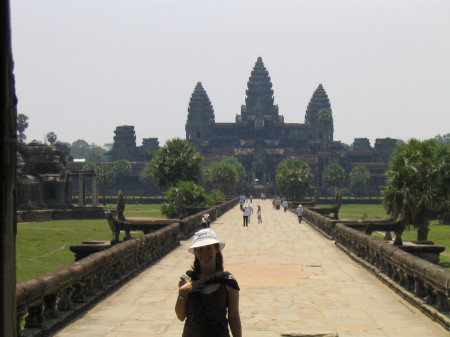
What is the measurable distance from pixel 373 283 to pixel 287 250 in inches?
352

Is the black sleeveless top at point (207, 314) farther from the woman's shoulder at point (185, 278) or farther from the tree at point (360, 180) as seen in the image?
the tree at point (360, 180)

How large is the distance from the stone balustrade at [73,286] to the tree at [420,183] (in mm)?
12484

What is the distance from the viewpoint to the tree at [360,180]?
527 feet

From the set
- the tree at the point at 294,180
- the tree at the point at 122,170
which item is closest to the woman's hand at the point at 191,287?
the tree at the point at 294,180

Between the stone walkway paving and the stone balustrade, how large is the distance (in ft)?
0.75

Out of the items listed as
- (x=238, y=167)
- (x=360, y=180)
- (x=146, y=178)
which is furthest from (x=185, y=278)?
(x=146, y=178)

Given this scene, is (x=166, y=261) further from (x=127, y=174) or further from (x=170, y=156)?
(x=127, y=174)

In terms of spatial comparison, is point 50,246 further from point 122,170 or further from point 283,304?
point 122,170

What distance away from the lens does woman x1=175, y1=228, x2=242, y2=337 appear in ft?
19.8

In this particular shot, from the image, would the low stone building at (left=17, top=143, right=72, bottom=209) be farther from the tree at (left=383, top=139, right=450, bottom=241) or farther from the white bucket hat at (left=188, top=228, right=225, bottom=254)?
the white bucket hat at (left=188, top=228, right=225, bottom=254)

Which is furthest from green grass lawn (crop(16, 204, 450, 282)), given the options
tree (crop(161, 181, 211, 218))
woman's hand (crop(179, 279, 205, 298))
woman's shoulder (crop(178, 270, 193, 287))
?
woman's hand (crop(179, 279, 205, 298))

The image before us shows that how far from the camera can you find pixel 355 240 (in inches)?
932

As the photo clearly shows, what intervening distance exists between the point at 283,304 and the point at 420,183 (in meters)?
18.7

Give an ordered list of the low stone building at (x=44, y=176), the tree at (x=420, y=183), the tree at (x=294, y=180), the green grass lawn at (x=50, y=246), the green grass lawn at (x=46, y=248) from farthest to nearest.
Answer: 1. the tree at (x=294, y=180)
2. the low stone building at (x=44, y=176)
3. the tree at (x=420, y=183)
4. the green grass lawn at (x=50, y=246)
5. the green grass lawn at (x=46, y=248)
